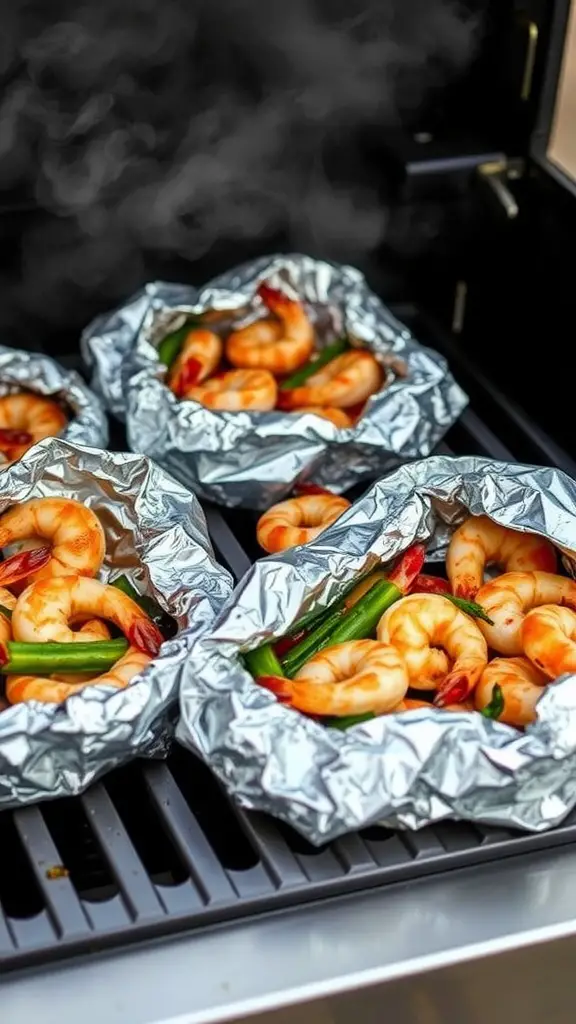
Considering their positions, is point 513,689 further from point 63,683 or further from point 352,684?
point 63,683

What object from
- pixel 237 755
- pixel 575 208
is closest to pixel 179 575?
pixel 237 755

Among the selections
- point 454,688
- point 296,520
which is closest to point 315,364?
point 296,520

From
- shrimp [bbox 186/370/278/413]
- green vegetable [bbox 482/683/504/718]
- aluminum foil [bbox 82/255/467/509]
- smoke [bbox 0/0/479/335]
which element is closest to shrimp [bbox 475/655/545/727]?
green vegetable [bbox 482/683/504/718]

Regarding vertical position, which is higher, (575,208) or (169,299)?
(575,208)

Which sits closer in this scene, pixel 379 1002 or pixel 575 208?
pixel 379 1002

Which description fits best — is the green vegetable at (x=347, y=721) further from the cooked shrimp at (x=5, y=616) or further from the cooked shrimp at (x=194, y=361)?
the cooked shrimp at (x=194, y=361)

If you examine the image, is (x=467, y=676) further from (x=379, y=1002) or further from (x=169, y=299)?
(x=169, y=299)
